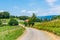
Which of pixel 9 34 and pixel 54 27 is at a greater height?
pixel 9 34

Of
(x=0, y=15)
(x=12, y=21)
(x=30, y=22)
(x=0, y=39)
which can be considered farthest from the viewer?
(x=30, y=22)

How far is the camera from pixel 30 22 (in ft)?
388

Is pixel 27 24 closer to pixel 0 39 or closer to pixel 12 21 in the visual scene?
pixel 12 21

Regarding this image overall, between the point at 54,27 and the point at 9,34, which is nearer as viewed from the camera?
the point at 9,34

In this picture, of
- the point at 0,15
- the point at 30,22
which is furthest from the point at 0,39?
the point at 30,22

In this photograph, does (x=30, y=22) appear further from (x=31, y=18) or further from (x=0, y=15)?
(x=0, y=15)

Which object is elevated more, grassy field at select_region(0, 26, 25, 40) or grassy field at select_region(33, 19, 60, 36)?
grassy field at select_region(0, 26, 25, 40)

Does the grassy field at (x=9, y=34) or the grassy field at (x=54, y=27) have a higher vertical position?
the grassy field at (x=9, y=34)

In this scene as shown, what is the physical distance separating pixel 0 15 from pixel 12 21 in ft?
29.9

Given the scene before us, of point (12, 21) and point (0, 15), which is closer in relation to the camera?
point (0, 15)

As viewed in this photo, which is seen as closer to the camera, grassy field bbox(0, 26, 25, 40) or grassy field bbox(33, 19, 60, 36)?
grassy field bbox(0, 26, 25, 40)

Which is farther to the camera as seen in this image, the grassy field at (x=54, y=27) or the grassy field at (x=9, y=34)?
the grassy field at (x=54, y=27)

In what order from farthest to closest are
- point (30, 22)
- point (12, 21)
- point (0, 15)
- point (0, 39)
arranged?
1. point (30, 22)
2. point (12, 21)
3. point (0, 15)
4. point (0, 39)

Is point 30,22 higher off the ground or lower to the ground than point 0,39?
lower
